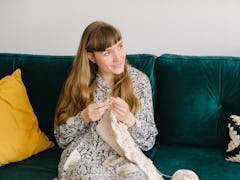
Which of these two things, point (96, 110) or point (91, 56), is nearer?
point (96, 110)

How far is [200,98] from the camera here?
1909mm

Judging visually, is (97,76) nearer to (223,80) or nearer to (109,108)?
(109,108)

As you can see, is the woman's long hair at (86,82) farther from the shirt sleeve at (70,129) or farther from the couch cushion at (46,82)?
the couch cushion at (46,82)

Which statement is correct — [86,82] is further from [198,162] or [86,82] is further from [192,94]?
[198,162]

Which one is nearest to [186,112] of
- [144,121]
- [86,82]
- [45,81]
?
[144,121]

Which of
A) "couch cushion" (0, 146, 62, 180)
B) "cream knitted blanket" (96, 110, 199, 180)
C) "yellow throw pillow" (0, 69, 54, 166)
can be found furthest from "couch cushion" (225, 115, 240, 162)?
"yellow throw pillow" (0, 69, 54, 166)

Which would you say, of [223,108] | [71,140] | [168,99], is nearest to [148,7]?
[168,99]

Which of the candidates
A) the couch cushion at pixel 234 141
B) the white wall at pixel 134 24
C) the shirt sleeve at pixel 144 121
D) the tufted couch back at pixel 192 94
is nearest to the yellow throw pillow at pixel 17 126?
the tufted couch back at pixel 192 94

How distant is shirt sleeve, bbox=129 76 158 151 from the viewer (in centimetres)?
180

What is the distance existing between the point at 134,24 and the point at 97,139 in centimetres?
76

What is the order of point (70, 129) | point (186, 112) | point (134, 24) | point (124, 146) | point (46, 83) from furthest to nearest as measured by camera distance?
point (134, 24) < point (46, 83) < point (186, 112) < point (70, 129) < point (124, 146)

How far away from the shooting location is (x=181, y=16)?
86.3 inches

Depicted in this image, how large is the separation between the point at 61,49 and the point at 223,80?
38.7 inches

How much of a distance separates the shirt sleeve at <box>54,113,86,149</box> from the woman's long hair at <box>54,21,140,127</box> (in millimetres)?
34
